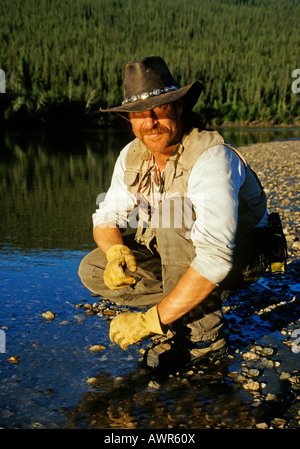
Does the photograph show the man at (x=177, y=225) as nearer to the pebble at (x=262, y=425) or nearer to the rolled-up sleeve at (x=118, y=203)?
the rolled-up sleeve at (x=118, y=203)

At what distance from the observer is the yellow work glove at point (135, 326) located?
2732mm

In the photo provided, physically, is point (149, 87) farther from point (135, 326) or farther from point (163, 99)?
point (135, 326)

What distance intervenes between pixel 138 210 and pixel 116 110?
3.03 feet

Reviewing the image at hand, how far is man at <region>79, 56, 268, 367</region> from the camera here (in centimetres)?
266

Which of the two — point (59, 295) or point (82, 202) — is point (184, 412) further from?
point (82, 202)

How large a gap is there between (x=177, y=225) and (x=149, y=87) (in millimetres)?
936

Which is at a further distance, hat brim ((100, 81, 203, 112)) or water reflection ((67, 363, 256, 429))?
hat brim ((100, 81, 203, 112))

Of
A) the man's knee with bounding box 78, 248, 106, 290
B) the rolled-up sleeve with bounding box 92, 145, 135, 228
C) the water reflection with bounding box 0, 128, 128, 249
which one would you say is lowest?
the water reflection with bounding box 0, 128, 128, 249

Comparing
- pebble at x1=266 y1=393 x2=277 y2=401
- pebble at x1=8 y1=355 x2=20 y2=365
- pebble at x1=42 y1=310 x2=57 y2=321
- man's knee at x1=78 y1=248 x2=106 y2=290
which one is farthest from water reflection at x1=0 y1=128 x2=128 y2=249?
pebble at x1=266 y1=393 x2=277 y2=401

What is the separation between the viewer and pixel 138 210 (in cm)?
375

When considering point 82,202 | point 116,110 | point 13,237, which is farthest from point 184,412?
point 82,202

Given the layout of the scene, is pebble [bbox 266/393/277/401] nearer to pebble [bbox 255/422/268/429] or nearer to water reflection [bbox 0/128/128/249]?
pebble [bbox 255/422/268/429]

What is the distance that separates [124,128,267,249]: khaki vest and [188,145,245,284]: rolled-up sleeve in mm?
230

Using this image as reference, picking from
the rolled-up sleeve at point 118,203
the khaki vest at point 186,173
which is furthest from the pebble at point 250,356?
the rolled-up sleeve at point 118,203
